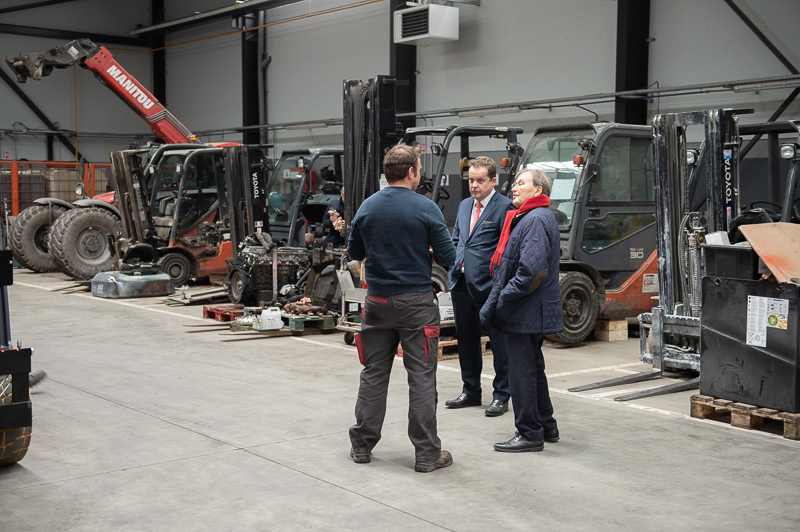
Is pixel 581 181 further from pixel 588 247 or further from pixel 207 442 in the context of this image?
pixel 207 442

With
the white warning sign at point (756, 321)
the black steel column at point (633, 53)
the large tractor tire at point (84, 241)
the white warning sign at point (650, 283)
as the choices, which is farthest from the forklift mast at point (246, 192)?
the white warning sign at point (756, 321)

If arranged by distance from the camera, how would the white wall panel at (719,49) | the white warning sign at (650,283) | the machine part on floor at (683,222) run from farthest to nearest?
the white wall panel at (719,49) → the white warning sign at (650,283) → the machine part on floor at (683,222)

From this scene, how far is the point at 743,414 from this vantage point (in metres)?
5.81

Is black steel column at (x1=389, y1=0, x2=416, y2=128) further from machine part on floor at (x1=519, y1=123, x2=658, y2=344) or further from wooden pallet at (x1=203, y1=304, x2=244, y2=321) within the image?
machine part on floor at (x1=519, y1=123, x2=658, y2=344)

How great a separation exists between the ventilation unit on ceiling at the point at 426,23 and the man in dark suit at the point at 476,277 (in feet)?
36.8

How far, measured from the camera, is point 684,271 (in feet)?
24.7

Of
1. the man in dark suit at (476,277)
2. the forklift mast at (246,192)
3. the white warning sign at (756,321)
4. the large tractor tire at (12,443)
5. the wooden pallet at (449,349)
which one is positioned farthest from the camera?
the forklift mast at (246,192)

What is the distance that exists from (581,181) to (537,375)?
4.46 m

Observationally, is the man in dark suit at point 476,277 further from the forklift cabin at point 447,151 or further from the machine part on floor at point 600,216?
the forklift cabin at point 447,151

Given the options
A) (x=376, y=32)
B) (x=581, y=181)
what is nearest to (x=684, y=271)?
(x=581, y=181)

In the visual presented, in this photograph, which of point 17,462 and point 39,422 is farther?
point 39,422

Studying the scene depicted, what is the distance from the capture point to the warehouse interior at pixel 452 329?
14.7 feet

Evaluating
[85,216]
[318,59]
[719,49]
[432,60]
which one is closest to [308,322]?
[85,216]

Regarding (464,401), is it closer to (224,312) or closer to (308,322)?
(308,322)
